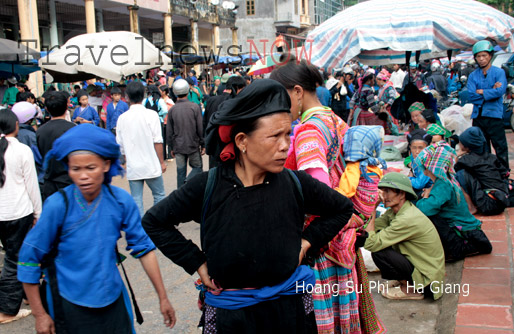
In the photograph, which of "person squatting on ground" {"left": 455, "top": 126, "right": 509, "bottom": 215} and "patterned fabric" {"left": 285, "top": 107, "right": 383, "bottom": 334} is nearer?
"patterned fabric" {"left": 285, "top": 107, "right": 383, "bottom": 334}

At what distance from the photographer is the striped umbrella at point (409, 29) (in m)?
6.02

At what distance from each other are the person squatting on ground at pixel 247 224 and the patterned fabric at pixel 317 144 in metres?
0.44

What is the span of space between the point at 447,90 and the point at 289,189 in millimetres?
18079

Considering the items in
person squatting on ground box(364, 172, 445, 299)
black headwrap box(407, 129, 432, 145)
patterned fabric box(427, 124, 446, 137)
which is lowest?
person squatting on ground box(364, 172, 445, 299)

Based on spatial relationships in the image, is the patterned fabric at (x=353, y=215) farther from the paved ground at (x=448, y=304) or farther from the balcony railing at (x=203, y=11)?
the balcony railing at (x=203, y=11)

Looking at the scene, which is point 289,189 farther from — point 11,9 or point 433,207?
point 11,9

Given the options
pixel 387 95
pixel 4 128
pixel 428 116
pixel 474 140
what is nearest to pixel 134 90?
pixel 4 128

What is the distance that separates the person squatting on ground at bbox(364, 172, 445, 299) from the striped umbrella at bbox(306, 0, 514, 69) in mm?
2383

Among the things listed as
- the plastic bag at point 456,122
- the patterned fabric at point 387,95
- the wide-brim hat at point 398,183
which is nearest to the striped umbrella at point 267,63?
the wide-brim hat at point 398,183

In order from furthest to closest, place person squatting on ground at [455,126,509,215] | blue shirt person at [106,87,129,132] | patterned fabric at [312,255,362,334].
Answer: blue shirt person at [106,87,129,132], person squatting on ground at [455,126,509,215], patterned fabric at [312,255,362,334]

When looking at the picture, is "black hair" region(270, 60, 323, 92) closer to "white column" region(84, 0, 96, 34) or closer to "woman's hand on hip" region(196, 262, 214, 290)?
"woman's hand on hip" region(196, 262, 214, 290)

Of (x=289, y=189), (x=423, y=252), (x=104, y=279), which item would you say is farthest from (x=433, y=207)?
(x=104, y=279)

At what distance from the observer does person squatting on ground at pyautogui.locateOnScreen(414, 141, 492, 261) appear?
4.73 m
